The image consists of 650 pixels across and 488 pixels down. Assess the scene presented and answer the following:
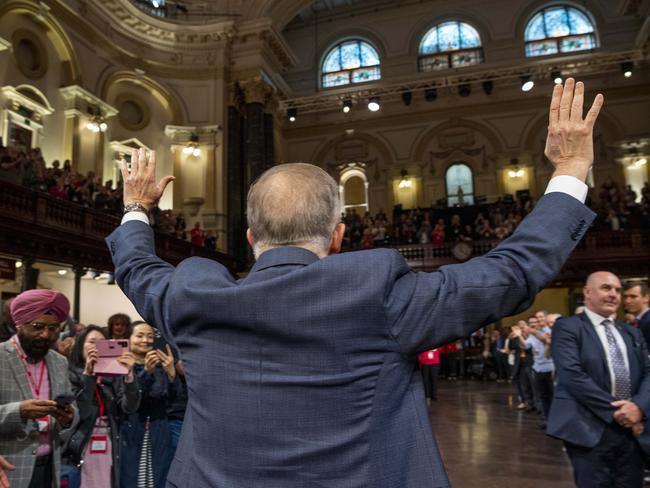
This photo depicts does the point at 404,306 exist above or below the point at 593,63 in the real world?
below

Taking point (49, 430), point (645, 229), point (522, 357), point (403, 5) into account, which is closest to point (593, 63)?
point (645, 229)

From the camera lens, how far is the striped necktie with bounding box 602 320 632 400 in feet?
10.9

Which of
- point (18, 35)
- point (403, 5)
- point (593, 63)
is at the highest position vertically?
point (403, 5)

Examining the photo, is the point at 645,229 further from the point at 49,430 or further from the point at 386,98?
the point at 49,430

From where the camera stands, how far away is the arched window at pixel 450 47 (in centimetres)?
2236

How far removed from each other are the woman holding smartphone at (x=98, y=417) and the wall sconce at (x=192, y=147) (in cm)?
1494

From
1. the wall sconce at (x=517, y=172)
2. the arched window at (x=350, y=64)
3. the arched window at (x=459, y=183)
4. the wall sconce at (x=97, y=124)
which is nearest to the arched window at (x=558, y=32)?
the wall sconce at (x=517, y=172)

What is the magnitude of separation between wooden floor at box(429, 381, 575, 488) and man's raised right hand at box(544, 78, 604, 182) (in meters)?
4.36

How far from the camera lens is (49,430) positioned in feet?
9.43

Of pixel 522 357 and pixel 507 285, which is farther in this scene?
pixel 522 357

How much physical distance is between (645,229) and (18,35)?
17510 millimetres

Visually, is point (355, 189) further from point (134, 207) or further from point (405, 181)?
point (134, 207)

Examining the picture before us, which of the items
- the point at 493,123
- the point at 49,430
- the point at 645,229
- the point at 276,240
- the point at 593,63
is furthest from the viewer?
the point at 493,123

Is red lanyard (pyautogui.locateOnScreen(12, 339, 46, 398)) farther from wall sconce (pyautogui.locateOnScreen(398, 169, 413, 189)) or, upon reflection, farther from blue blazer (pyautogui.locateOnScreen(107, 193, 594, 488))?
wall sconce (pyautogui.locateOnScreen(398, 169, 413, 189))
